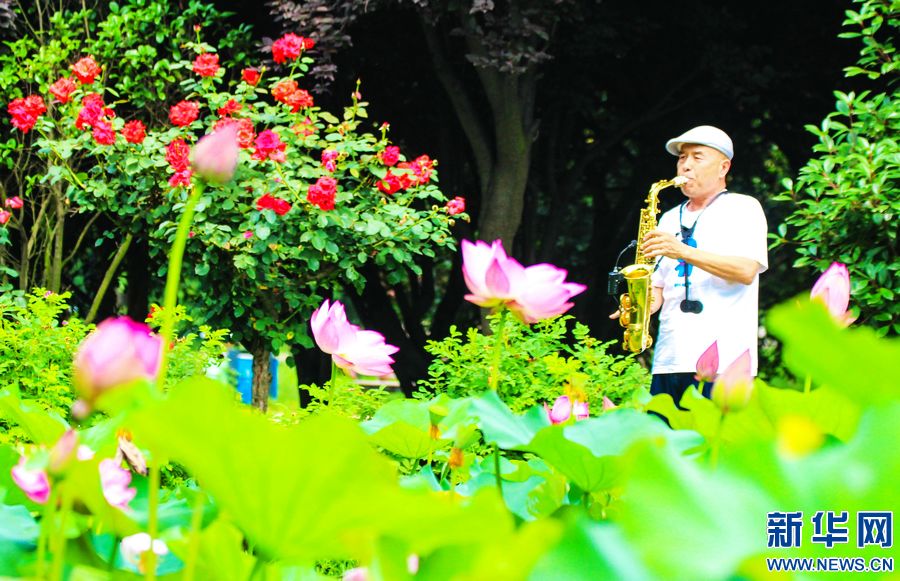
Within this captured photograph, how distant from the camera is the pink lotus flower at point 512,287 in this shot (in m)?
0.98

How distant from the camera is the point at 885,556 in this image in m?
0.63

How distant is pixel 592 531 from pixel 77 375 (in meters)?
0.33

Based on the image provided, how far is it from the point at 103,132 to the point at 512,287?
5121 mm

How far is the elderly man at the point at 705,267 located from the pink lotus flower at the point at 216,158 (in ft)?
8.31

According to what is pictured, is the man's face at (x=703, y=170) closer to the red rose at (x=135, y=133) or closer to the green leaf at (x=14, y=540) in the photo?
the green leaf at (x=14, y=540)

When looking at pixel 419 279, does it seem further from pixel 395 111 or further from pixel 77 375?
pixel 77 375

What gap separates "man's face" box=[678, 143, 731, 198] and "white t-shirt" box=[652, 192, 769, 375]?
67mm

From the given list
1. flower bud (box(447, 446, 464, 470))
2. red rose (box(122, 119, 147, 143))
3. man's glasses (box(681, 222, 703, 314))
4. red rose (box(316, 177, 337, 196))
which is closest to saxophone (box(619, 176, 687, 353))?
man's glasses (box(681, 222, 703, 314))

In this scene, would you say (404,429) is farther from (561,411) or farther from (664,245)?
(664,245)

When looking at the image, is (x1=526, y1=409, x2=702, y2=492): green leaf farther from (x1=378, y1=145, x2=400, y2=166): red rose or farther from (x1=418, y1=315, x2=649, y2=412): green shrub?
(x1=378, y1=145, x2=400, y2=166): red rose

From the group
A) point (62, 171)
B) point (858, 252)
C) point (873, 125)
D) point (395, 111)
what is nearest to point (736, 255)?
point (858, 252)

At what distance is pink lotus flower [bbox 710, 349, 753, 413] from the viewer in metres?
0.87

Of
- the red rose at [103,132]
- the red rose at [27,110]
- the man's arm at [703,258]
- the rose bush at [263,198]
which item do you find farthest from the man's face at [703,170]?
the red rose at [27,110]

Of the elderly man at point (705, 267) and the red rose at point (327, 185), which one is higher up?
the red rose at point (327, 185)
